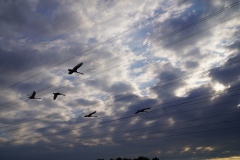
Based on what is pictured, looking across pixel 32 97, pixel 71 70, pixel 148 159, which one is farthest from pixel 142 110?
pixel 148 159

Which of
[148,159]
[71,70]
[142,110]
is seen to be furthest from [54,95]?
[148,159]

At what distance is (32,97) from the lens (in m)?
40.8

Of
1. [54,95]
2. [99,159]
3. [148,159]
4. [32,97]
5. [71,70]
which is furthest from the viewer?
[99,159]

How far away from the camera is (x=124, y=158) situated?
130 m

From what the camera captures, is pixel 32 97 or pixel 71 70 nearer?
pixel 71 70

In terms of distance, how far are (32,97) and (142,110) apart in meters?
19.9

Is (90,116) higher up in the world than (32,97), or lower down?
lower down

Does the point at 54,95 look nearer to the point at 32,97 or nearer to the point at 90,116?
the point at 32,97

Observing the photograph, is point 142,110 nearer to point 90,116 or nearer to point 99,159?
point 90,116

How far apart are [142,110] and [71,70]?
1408 cm

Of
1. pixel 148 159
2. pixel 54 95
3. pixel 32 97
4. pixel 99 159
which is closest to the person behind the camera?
pixel 54 95

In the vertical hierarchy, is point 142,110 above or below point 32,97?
below

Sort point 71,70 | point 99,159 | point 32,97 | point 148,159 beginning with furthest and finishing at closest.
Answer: point 99,159
point 148,159
point 32,97
point 71,70

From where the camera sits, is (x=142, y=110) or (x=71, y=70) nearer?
(x=71, y=70)
